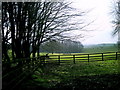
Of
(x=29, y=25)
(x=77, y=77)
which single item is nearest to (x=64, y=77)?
(x=77, y=77)

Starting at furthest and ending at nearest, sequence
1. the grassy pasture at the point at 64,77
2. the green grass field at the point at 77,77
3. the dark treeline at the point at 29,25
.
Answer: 1. the dark treeline at the point at 29,25
2. the grassy pasture at the point at 64,77
3. the green grass field at the point at 77,77

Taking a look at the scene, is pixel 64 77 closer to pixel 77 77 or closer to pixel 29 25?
pixel 77 77

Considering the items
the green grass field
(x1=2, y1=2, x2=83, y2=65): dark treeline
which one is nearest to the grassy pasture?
the green grass field

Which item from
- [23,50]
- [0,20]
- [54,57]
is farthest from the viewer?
[54,57]

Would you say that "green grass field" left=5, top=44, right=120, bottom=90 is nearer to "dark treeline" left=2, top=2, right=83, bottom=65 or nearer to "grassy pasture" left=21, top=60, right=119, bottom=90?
"grassy pasture" left=21, top=60, right=119, bottom=90

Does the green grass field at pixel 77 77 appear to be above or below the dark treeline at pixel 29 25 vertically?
below

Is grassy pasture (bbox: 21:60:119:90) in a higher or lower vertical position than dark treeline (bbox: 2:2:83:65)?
lower

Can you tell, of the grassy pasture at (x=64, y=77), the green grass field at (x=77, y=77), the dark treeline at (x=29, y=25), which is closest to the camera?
the green grass field at (x=77, y=77)

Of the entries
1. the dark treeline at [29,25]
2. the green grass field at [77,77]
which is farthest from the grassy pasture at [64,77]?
the dark treeline at [29,25]

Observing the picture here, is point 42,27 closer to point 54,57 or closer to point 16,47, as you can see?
point 16,47

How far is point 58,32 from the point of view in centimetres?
1216

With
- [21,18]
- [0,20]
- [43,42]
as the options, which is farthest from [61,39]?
[0,20]

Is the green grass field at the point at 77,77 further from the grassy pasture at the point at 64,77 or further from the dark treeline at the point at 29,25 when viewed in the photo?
the dark treeline at the point at 29,25

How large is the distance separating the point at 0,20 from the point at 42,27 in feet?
12.7
